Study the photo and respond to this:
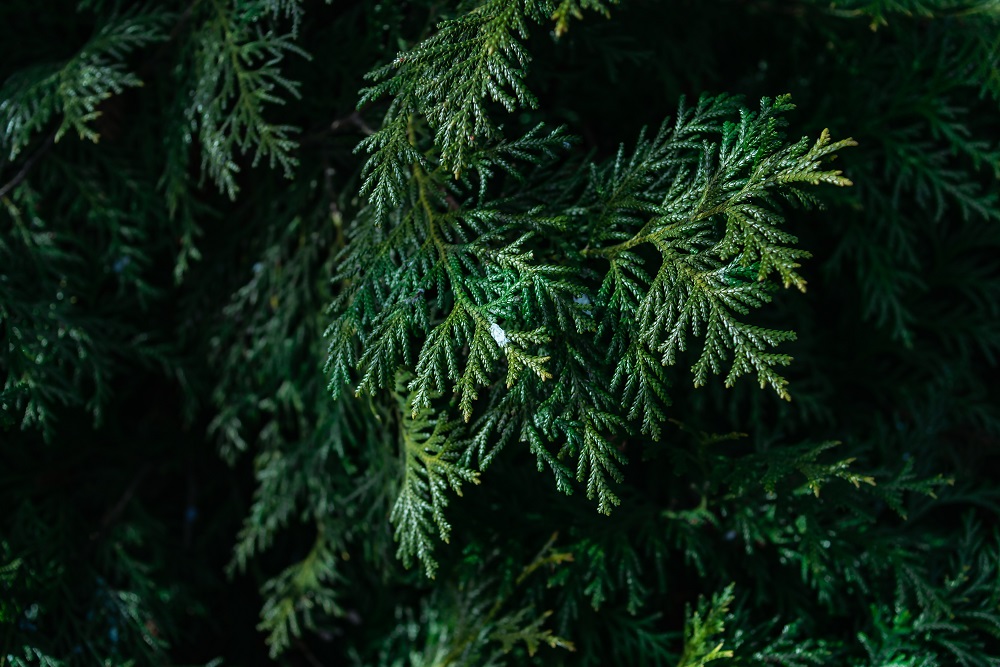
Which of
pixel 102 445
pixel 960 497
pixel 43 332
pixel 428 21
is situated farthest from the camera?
pixel 102 445

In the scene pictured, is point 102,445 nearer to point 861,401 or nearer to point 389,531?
point 389,531

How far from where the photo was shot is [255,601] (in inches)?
102

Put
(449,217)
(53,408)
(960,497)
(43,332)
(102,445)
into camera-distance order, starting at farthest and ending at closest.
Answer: (102,445) < (53,408) < (960,497) < (43,332) < (449,217)

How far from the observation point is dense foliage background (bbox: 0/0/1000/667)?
5.02 ft

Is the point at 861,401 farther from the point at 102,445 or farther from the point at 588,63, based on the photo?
the point at 102,445

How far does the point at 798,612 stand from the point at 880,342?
839 mm

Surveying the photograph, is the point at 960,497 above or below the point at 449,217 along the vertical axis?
below

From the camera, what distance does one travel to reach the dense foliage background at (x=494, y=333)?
5.02 ft

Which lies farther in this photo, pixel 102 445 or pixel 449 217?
pixel 102 445

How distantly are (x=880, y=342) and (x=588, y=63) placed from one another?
3.73 ft

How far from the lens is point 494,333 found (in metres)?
1.46

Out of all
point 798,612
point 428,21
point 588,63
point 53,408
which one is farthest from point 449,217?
point 53,408

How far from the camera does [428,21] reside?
71.0 inches

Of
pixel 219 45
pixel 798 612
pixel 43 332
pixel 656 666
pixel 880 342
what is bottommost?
pixel 656 666
